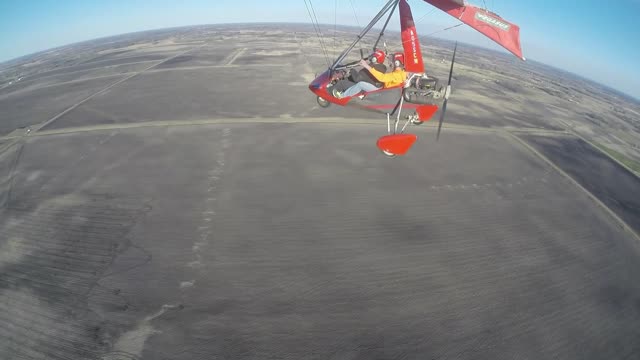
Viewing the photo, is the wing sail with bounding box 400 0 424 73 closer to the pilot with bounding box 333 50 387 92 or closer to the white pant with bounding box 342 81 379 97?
the pilot with bounding box 333 50 387 92

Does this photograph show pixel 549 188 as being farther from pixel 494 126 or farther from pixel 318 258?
pixel 318 258

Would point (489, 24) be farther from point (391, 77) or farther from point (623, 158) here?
point (623, 158)

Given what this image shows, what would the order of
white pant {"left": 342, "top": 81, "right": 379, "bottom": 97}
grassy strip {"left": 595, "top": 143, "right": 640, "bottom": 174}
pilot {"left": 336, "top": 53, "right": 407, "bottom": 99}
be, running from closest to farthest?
pilot {"left": 336, "top": 53, "right": 407, "bottom": 99} → white pant {"left": 342, "top": 81, "right": 379, "bottom": 97} → grassy strip {"left": 595, "top": 143, "right": 640, "bottom": 174}

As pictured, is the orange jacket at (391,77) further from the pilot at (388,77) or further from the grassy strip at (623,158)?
the grassy strip at (623,158)

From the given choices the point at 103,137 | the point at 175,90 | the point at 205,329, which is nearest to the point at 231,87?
the point at 175,90

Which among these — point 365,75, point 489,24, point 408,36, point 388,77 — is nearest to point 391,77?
point 388,77

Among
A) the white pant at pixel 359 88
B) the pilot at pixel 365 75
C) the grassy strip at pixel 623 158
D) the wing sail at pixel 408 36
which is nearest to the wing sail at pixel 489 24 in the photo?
the wing sail at pixel 408 36

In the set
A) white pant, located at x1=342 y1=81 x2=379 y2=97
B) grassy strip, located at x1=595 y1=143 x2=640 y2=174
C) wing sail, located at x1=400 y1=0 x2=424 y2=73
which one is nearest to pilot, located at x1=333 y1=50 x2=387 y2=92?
white pant, located at x1=342 y1=81 x2=379 y2=97
